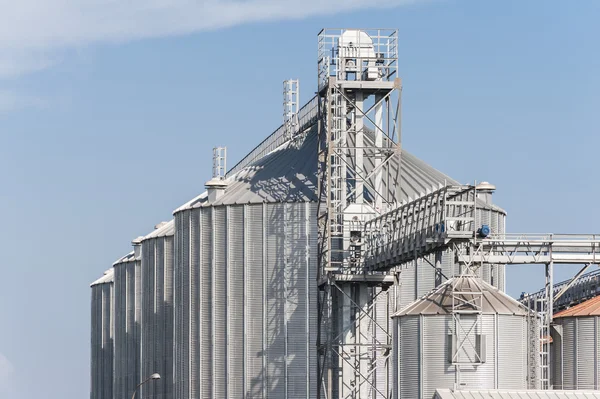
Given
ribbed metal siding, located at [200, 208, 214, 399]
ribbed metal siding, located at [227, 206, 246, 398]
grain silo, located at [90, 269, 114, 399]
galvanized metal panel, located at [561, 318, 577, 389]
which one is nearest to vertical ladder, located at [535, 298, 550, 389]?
galvanized metal panel, located at [561, 318, 577, 389]

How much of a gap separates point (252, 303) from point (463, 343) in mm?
23975

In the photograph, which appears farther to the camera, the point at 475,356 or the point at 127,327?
the point at 127,327

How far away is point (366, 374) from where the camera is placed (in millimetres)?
81562

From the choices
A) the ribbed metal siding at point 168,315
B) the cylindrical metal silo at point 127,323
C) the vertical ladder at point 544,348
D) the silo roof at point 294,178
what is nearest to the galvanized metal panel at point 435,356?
the vertical ladder at point 544,348

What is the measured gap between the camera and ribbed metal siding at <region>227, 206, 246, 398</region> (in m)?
86.6

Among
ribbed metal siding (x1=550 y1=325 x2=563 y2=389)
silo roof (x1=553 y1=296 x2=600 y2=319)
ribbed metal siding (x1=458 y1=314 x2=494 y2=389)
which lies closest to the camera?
ribbed metal siding (x1=458 y1=314 x2=494 y2=389)

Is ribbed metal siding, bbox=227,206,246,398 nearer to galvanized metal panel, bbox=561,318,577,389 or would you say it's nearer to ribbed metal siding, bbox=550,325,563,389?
ribbed metal siding, bbox=550,325,563,389

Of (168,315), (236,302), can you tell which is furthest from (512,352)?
(168,315)

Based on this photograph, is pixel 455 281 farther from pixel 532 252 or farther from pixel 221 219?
pixel 221 219

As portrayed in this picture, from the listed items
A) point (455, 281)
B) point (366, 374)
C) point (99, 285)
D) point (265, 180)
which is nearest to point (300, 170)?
point (265, 180)

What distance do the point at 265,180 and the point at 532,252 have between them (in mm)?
18414

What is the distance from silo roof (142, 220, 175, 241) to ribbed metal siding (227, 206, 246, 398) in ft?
49.3

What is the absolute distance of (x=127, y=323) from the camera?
119m

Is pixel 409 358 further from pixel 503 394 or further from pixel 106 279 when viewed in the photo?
pixel 106 279
